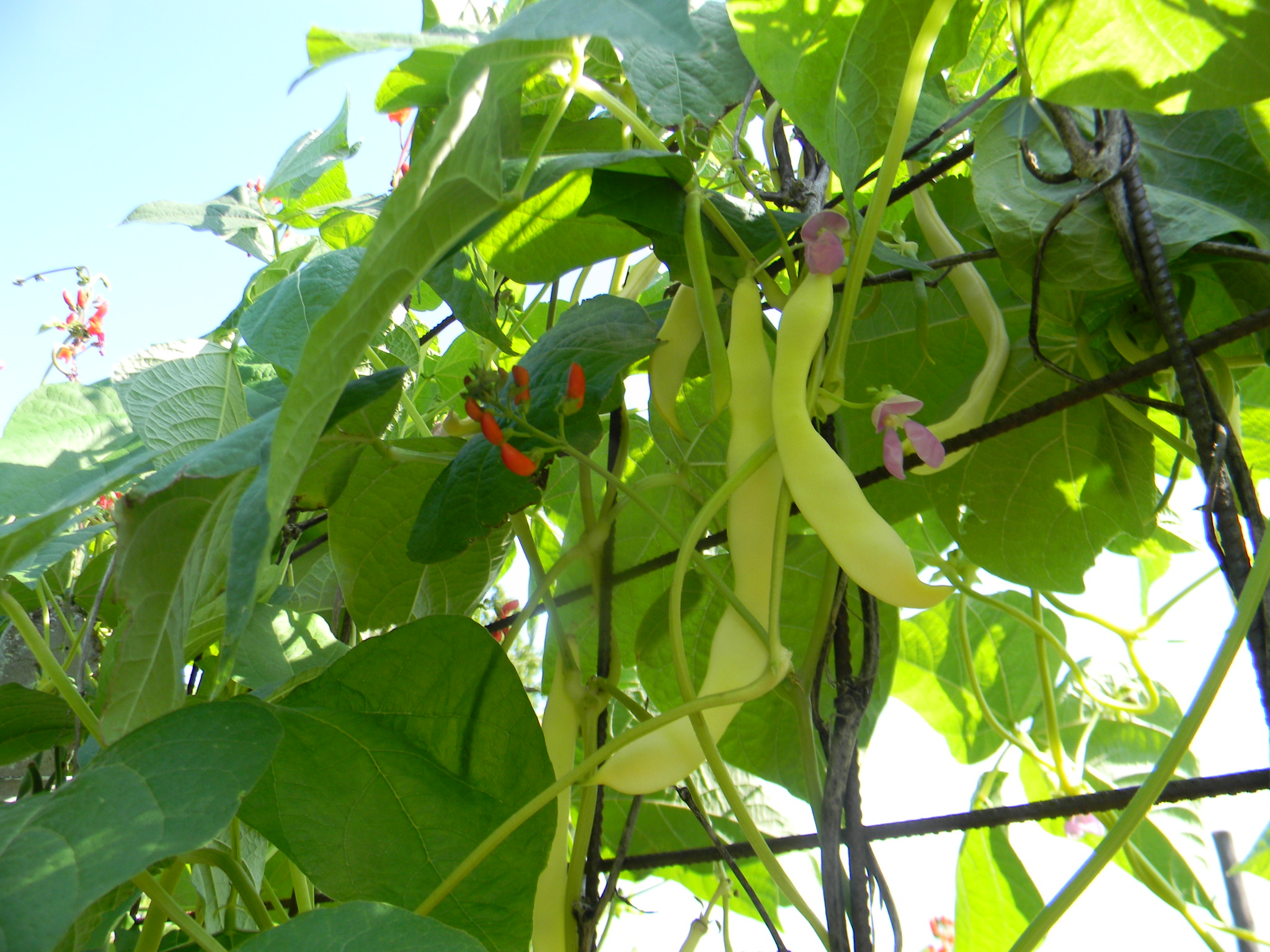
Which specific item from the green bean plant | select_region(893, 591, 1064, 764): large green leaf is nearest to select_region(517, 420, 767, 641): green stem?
the green bean plant

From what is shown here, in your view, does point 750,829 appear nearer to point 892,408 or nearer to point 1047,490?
point 892,408

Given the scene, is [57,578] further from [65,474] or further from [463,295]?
[463,295]

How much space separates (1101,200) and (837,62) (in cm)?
14

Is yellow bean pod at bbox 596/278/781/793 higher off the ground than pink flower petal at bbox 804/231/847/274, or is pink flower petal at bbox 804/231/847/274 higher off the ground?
pink flower petal at bbox 804/231/847/274

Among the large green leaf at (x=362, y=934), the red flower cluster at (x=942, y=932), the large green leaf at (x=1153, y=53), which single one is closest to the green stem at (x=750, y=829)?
the large green leaf at (x=362, y=934)

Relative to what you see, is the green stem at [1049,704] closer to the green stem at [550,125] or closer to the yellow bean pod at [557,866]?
the yellow bean pod at [557,866]

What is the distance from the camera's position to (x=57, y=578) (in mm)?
826

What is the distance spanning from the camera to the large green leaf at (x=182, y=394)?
543 millimetres

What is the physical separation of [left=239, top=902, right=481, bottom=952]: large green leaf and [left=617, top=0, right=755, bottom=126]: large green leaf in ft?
1.26

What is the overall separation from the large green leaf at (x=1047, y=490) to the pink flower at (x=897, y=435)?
0.60ft

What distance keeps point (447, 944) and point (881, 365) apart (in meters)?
0.47

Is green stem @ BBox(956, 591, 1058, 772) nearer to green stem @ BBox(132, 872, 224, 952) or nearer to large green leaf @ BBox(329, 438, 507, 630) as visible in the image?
large green leaf @ BBox(329, 438, 507, 630)

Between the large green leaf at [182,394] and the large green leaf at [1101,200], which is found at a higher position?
the large green leaf at [1101,200]

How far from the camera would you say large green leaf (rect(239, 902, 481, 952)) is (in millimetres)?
310
